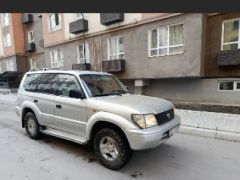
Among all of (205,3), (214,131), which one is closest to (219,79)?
(205,3)

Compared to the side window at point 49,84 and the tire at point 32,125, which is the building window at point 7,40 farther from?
the side window at point 49,84

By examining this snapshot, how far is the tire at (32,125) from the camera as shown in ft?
17.4

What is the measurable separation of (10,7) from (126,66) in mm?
6693

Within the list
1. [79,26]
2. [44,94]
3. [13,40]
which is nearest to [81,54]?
[79,26]

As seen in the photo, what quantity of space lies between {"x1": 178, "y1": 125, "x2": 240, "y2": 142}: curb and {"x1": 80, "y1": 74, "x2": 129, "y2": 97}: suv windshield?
2.49 m

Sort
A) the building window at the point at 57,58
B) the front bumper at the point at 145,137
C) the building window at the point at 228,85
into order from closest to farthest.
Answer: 1. the front bumper at the point at 145,137
2. the building window at the point at 228,85
3. the building window at the point at 57,58

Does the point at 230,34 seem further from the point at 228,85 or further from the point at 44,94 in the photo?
the point at 44,94

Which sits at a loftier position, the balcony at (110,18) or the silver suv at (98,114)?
the balcony at (110,18)

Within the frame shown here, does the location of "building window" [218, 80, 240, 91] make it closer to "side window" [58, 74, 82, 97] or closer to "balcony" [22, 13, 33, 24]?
"side window" [58, 74, 82, 97]

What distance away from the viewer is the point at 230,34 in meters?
8.99

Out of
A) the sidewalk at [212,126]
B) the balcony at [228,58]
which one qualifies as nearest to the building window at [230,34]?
the balcony at [228,58]

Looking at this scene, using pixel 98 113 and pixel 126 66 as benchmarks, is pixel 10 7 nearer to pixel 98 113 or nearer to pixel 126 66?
pixel 98 113

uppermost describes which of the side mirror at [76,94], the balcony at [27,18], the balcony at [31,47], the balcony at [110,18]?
the balcony at [27,18]

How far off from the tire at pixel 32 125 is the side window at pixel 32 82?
0.71 meters
